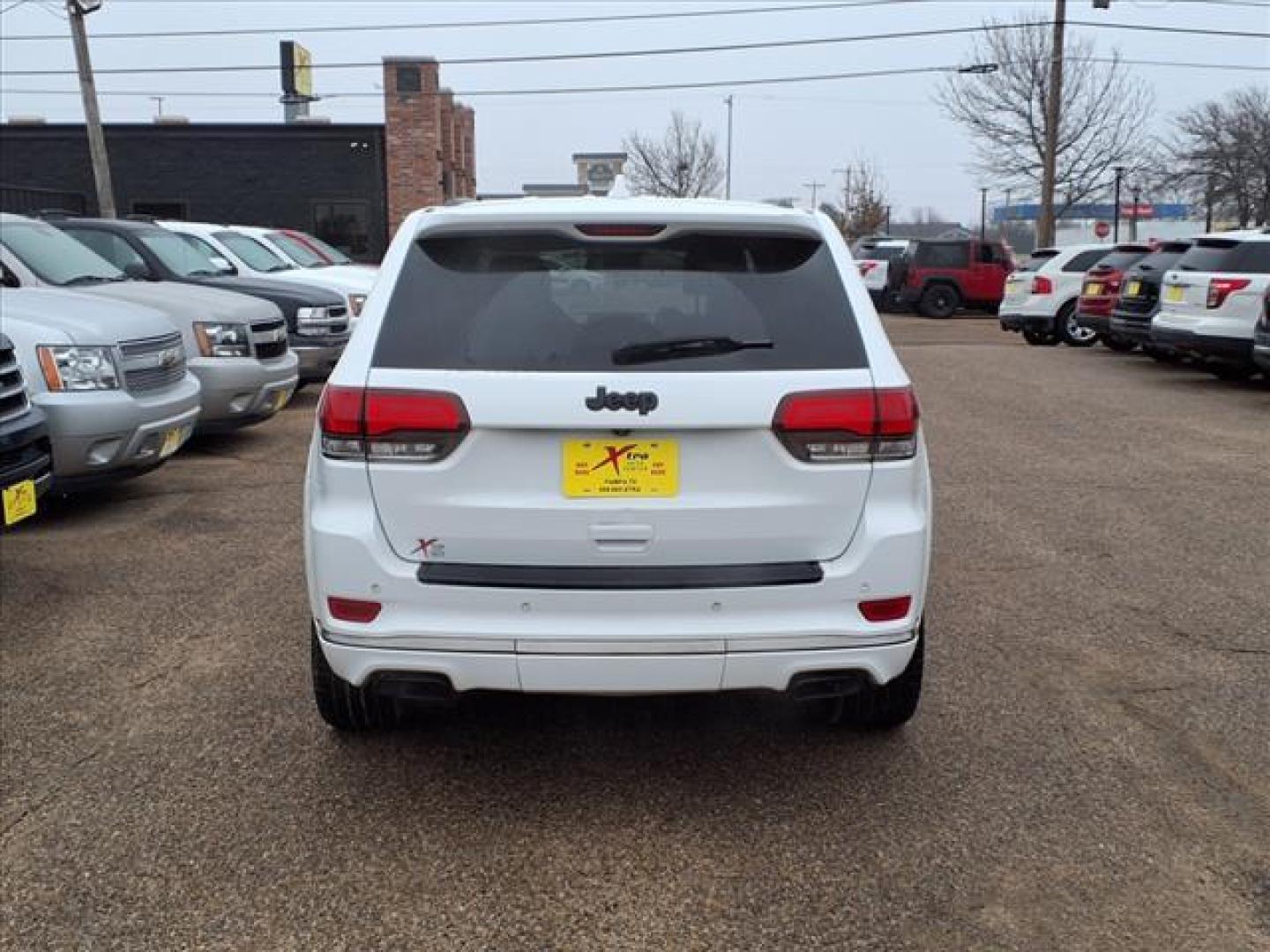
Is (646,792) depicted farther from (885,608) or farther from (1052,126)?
(1052,126)

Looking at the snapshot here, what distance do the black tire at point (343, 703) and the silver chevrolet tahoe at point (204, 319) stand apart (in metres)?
5.50

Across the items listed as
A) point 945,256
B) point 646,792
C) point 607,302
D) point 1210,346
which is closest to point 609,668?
point 646,792

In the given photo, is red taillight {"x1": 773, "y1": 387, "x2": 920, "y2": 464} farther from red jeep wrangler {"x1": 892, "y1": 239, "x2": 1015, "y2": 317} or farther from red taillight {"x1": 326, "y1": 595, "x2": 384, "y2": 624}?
red jeep wrangler {"x1": 892, "y1": 239, "x2": 1015, "y2": 317}

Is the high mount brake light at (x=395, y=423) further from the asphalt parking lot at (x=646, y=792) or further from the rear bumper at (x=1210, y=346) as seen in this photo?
the rear bumper at (x=1210, y=346)

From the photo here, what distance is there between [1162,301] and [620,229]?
38.4 feet

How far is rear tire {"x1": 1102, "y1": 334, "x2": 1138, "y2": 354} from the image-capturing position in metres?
16.1

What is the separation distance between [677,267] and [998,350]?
15109 millimetres

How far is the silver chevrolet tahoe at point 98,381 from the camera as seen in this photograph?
6.28m

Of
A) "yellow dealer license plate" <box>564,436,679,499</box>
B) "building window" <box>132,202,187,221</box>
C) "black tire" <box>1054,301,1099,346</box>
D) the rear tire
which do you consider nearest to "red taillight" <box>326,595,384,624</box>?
"yellow dealer license plate" <box>564,436,679,499</box>

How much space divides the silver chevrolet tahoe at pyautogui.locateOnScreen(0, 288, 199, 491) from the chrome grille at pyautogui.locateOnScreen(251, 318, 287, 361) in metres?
1.81

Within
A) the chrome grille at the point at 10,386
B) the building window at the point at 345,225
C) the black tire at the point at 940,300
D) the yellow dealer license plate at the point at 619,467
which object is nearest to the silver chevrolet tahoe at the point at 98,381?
the chrome grille at the point at 10,386

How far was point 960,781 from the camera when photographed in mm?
3627

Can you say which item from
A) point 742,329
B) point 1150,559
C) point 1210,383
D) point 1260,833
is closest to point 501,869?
point 742,329

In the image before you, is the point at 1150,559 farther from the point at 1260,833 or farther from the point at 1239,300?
the point at 1239,300
